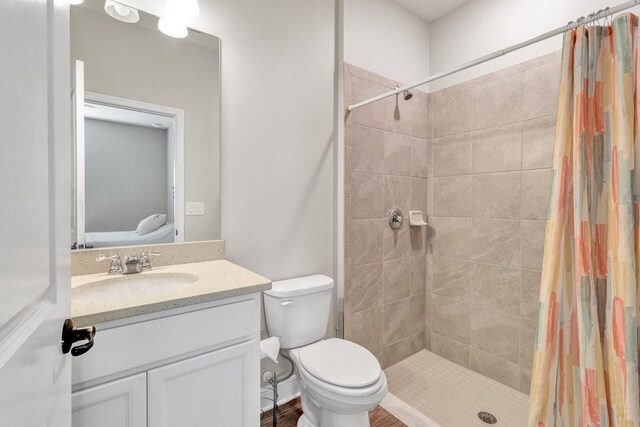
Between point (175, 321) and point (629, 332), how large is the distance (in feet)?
4.84

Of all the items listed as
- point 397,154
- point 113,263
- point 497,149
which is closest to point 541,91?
point 497,149

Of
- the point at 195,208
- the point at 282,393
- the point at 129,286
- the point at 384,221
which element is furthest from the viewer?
the point at 384,221

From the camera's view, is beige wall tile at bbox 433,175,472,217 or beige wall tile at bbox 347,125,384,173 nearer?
beige wall tile at bbox 347,125,384,173

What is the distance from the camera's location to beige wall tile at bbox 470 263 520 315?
1.99 metres

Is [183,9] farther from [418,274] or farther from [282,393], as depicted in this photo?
[418,274]

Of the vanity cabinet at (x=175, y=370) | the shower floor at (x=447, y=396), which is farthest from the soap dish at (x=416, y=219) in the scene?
the vanity cabinet at (x=175, y=370)

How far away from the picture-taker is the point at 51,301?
0.51 metres

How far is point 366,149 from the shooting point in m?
2.07

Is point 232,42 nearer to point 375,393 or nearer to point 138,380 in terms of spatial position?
point 138,380

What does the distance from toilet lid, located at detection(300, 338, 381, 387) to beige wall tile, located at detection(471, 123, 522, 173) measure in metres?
1.49

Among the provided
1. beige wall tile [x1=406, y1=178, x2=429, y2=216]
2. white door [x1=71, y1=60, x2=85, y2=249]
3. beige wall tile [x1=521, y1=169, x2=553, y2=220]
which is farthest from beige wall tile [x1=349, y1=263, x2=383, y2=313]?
white door [x1=71, y1=60, x2=85, y2=249]

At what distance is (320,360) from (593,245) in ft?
3.98

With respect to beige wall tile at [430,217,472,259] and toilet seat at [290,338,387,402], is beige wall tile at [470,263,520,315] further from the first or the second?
toilet seat at [290,338,387,402]

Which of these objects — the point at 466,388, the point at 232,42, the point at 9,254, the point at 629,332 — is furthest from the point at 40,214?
the point at 466,388
